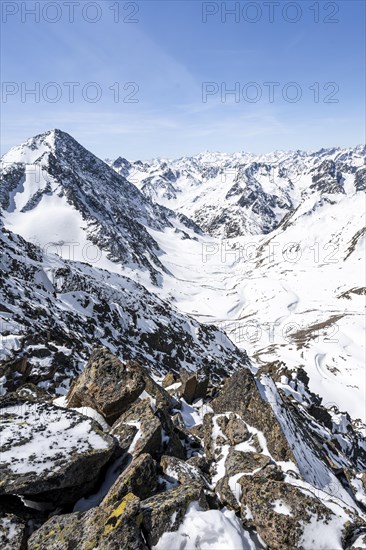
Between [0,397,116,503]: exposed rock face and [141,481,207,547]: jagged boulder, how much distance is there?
6.65 ft

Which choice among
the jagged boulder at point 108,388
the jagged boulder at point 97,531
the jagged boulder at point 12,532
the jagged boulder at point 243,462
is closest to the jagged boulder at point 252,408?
the jagged boulder at point 243,462

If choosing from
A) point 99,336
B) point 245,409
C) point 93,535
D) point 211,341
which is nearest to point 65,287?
point 99,336

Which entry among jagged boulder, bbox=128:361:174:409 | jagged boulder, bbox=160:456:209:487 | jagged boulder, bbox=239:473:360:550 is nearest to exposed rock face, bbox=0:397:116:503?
jagged boulder, bbox=160:456:209:487

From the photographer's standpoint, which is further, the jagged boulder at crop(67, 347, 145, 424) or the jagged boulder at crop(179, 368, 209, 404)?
the jagged boulder at crop(179, 368, 209, 404)

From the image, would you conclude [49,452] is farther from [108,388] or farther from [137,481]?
[108,388]

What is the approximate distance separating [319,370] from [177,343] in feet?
128

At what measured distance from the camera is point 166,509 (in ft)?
24.1

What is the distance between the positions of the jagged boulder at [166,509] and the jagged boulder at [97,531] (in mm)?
261

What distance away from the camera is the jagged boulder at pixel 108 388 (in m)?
13.6

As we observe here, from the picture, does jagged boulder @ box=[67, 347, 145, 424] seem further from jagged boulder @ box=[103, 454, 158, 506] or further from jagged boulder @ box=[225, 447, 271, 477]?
jagged boulder @ box=[103, 454, 158, 506]

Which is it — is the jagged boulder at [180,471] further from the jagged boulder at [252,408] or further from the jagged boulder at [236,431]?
the jagged boulder at [252,408]

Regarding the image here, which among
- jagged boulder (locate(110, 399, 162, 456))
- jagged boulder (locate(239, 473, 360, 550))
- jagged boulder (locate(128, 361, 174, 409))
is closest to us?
jagged boulder (locate(239, 473, 360, 550))

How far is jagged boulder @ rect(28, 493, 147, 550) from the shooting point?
653 centimetres

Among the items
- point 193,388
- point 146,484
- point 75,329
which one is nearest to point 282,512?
point 146,484
